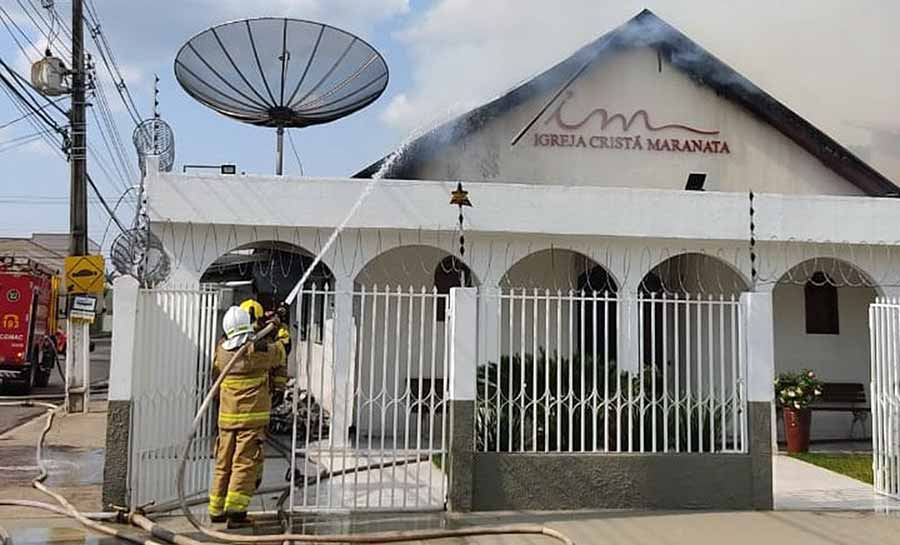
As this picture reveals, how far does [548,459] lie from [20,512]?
4.45 meters

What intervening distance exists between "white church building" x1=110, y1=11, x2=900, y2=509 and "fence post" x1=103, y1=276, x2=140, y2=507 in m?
1.40

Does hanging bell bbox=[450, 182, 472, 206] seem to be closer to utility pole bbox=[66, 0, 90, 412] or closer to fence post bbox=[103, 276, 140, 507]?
fence post bbox=[103, 276, 140, 507]

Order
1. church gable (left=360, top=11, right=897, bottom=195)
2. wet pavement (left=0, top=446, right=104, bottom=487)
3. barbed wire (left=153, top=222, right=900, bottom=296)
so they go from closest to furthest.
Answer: wet pavement (left=0, top=446, right=104, bottom=487), barbed wire (left=153, top=222, right=900, bottom=296), church gable (left=360, top=11, right=897, bottom=195)

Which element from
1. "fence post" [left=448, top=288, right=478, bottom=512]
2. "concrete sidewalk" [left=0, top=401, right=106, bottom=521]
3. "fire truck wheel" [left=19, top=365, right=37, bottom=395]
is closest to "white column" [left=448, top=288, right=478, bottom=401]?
"fence post" [left=448, top=288, right=478, bottom=512]

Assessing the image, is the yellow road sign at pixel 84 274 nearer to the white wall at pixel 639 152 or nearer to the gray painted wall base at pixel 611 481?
the white wall at pixel 639 152

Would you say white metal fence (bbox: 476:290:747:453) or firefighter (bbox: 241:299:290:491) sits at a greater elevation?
firefighter (bbox: 241:299:290:491)

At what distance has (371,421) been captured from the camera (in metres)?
8.63

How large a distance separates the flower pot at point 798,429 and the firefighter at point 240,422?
765 cm

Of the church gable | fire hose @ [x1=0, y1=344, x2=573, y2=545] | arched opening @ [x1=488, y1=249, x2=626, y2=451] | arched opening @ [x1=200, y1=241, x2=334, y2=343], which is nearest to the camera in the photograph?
fire hose @ [x1=0, y1=344, x2=573, y2=545]

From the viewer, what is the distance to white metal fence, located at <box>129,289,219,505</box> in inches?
276

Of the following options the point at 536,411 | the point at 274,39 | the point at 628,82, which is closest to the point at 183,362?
the point at 536,411

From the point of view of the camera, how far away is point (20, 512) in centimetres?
712

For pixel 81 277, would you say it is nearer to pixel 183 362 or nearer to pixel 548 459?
pixel 183 362

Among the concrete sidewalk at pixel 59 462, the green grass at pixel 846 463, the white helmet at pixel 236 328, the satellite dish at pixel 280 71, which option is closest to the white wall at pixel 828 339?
the green grass at pixel 846 463
